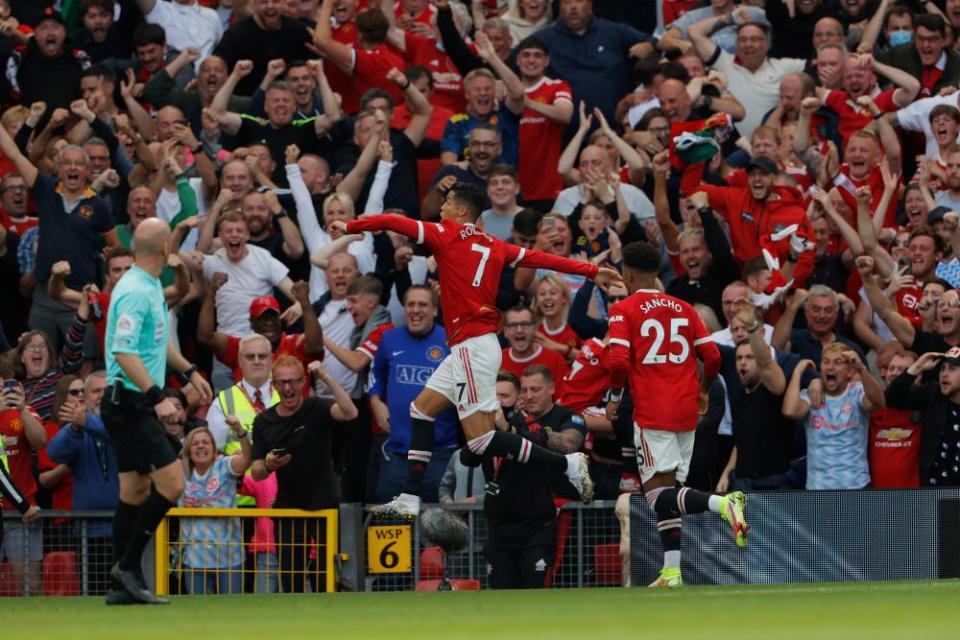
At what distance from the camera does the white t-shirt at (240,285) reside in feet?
54.0

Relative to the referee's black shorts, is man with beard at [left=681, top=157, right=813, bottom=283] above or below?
above

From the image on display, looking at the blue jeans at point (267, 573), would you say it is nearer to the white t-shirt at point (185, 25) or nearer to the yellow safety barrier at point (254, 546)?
the yellow safety barrier at point (254, 546)

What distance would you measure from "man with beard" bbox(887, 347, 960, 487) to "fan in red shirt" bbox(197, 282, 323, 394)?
4.67 metres

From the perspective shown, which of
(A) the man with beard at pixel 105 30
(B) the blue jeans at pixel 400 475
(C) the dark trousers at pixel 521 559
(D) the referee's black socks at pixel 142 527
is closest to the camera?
(D) the referee's black socks at pixel 142 527

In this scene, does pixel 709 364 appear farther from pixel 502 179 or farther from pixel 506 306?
pixel 502 179

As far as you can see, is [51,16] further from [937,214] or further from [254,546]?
[937,214]

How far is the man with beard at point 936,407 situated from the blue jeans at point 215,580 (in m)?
4.96

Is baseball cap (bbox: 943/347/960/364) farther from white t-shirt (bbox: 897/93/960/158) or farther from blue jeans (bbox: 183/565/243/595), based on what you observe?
blue jeans (bbox: 183/565/243/595)

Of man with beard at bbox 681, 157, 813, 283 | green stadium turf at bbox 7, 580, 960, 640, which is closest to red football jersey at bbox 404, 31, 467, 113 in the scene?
man with beard at bbox 681, 157, 813, 283

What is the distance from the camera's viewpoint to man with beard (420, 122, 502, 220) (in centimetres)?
1728

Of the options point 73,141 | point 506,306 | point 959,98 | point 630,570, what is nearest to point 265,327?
point 506,306

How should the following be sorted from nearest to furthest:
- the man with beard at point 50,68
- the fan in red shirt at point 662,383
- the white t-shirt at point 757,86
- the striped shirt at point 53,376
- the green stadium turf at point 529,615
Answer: the green stadium turf at point 529,615 → the fan in red shirt at point 662,383 → the striped shirt at point 53,376 → the man with beard at point 50,68 → the white t-shirt at point 757,86

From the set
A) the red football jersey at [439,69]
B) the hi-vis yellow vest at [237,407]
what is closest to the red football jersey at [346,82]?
the red football jersey at [439,69]

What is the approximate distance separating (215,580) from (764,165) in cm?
653
